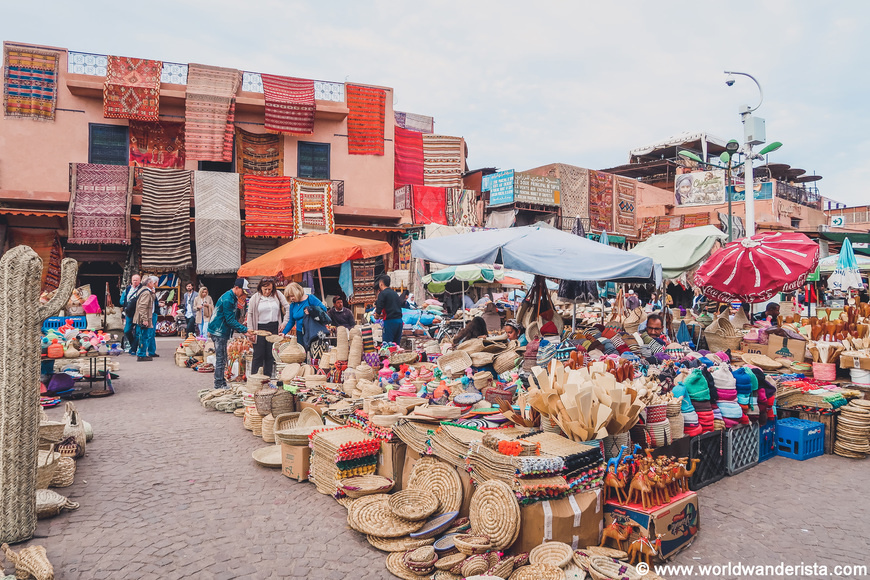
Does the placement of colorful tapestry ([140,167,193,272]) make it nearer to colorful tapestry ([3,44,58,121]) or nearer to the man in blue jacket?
colorful tapestry ([3,44,58,121])

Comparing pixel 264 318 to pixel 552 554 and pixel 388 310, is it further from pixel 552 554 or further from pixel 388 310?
pixel 552 554

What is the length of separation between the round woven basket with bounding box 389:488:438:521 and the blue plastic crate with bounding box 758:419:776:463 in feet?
12.0

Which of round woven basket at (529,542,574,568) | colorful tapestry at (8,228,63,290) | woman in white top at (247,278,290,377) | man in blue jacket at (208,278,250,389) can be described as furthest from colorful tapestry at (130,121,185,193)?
round woven basket at (529,542,574,568)

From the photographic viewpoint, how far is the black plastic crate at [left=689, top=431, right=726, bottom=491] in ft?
14.7

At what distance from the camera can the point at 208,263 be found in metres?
14.4

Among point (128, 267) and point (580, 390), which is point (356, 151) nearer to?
point (128, 267)

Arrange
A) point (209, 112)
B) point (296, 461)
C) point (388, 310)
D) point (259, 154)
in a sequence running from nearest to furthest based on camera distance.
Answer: point (296, 461), point (388, 310), point (209, 112), point (259, 154)

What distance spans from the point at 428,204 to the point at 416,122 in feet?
30.5

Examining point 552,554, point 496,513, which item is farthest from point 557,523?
point 496,513

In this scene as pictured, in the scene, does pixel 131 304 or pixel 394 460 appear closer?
pixel 394 460

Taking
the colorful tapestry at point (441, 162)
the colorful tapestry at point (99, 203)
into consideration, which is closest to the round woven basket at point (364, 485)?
the colorful tapestry at point (99, 203)

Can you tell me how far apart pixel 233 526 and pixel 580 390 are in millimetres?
2558

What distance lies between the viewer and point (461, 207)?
18.0 meters

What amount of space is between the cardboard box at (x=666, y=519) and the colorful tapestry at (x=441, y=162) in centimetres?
1607
